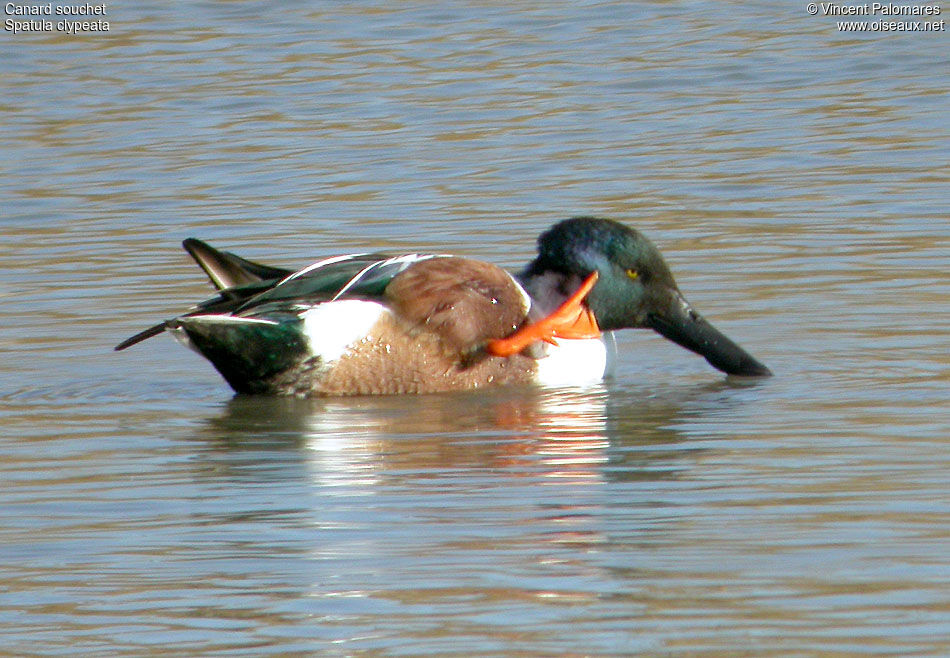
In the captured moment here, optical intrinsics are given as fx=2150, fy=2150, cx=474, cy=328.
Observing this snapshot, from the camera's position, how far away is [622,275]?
7680 mm

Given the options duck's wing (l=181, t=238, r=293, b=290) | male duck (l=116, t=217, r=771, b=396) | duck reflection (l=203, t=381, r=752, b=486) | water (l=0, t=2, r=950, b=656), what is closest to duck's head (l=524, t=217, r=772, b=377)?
male duck (l=116, t=217, r=771, b=396)

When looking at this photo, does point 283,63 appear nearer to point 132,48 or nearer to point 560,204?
point 132,48

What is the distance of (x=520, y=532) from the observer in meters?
5.08

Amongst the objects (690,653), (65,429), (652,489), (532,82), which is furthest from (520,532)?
(532,82)

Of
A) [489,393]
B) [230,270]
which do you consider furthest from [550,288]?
[230,270]

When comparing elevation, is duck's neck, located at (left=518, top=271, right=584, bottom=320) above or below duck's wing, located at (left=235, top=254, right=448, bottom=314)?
below

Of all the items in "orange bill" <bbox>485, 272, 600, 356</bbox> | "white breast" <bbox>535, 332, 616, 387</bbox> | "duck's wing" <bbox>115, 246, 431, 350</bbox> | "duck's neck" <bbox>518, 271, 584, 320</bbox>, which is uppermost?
"duck's wing" <bbox>115, 246, 431, 350</bbox>

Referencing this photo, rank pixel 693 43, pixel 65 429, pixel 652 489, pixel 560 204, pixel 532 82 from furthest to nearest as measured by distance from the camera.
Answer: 1. pixel 693 43
2. pixel 532 82
3. pixel 560 204
4. pixel 65 429
5. pixel 652 489

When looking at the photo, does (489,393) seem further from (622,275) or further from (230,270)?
(230,270)

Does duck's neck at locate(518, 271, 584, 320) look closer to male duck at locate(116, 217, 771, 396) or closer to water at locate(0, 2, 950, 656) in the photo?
male duck at locate(116, 217, 771, 396)

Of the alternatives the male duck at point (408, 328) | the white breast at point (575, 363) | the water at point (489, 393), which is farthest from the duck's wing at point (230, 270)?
the white breast at point (575, 363)

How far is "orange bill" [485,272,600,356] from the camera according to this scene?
7355 millimetres

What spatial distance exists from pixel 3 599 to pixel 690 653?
1553mm

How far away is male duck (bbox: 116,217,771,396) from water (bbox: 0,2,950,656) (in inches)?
6.0
